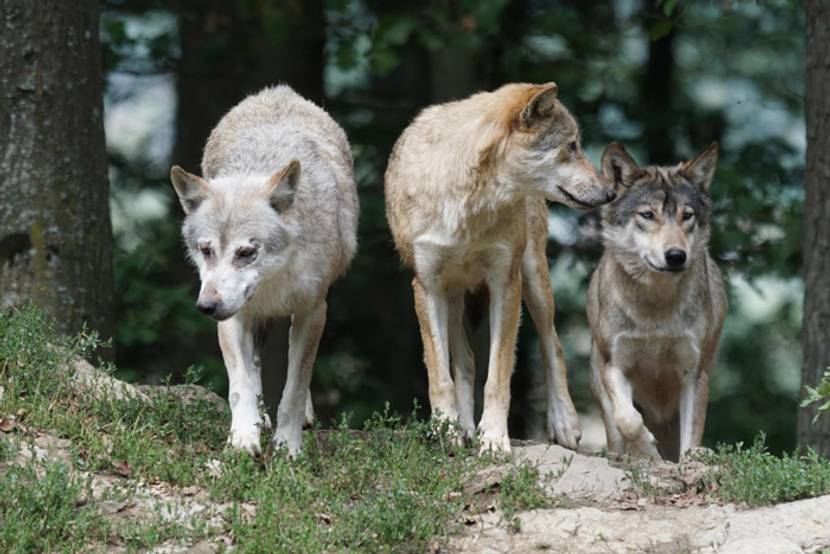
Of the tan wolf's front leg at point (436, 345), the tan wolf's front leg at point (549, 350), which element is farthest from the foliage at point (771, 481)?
the tan wolf's front leg at point (549, 350)

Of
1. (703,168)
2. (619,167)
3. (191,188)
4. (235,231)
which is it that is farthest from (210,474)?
(703,168)

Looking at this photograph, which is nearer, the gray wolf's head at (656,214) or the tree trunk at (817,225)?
the gray wolf's head at (656,214)

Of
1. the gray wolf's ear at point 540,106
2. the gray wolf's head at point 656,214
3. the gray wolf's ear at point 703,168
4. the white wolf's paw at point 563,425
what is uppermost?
the gray wolf's ear at point 540,106

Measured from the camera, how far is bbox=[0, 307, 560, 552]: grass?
651cm

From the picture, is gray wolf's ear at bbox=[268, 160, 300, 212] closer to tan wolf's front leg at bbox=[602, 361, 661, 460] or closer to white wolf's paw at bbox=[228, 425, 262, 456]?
white wolf's paw at bbox=[228, 425, 262, 456]

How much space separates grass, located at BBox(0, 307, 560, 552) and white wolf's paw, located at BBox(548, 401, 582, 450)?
158 cm

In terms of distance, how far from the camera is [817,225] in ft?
32.4

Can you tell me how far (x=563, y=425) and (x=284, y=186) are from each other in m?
2.80

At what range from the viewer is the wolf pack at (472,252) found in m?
7.84

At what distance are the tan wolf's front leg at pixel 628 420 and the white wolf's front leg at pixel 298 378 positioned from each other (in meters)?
2.20

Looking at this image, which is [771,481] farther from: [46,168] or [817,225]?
[46,168]

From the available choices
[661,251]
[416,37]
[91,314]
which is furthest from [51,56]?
[416,37]

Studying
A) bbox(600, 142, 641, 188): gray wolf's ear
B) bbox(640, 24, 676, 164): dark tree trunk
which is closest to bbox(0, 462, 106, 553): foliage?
bbox(600, 142, 641, 188): gray wolf's ear

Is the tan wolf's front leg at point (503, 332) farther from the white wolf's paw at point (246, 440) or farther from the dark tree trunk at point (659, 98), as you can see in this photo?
the dark tree trunk at point (659, 98)
